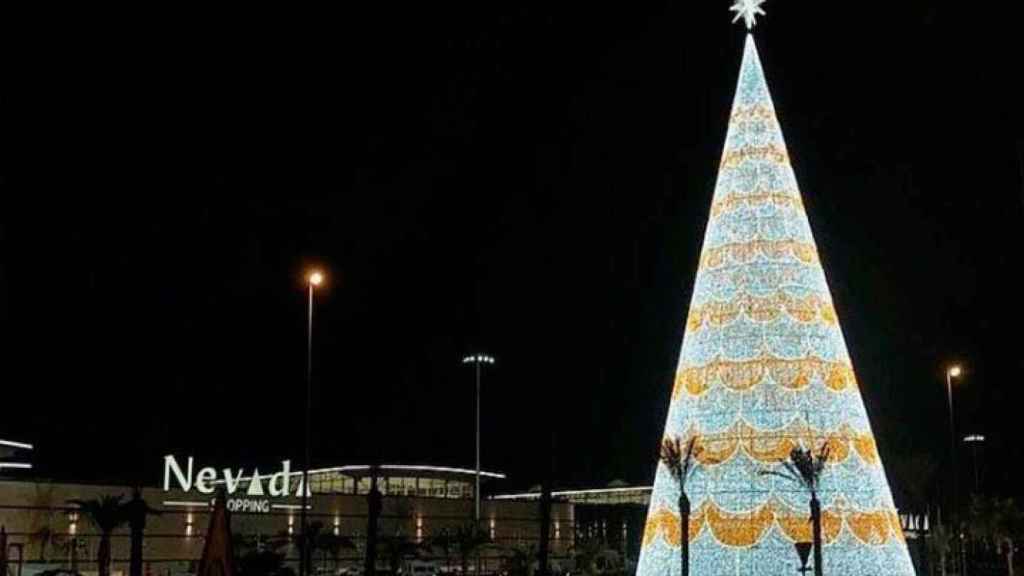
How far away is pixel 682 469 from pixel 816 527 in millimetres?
4510

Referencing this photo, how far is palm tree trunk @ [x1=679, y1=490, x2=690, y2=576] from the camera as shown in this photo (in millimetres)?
41125

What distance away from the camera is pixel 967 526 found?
70.9 meters

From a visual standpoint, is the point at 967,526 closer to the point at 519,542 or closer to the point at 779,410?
the point at 519,542

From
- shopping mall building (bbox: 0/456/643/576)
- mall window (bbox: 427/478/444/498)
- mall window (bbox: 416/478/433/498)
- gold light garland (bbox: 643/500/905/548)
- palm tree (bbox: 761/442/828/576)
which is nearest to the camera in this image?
palm tree (bbox: 761/442/828/576)

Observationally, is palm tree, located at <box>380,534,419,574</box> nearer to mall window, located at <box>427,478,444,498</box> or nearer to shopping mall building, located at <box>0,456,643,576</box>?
shopping mall building, located at <box>0,456,643,576</box>

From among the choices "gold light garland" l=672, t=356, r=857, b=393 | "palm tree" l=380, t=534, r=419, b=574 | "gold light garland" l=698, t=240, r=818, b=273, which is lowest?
"palm tree" l=380, t=534, r=419, b=574

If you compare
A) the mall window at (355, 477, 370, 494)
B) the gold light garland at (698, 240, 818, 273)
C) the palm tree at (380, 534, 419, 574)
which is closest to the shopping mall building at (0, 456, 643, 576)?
the mall window at (355, 477, 370, 494)

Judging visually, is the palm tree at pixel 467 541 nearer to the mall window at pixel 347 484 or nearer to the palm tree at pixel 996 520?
the mall window at pixel 347 484

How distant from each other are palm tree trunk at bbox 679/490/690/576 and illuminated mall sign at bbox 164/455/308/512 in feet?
93.3

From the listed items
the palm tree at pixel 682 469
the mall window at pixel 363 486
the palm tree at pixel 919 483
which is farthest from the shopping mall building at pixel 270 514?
the palm tree at pixel 919 483

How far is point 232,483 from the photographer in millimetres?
66188

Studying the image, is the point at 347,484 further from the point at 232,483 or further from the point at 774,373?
the point at 774,373

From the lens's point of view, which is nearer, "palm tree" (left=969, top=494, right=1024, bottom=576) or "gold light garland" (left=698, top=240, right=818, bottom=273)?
"gold light garland" (left=698, top=240, right=818, bottom=273)

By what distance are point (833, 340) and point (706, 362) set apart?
407 centimetres
